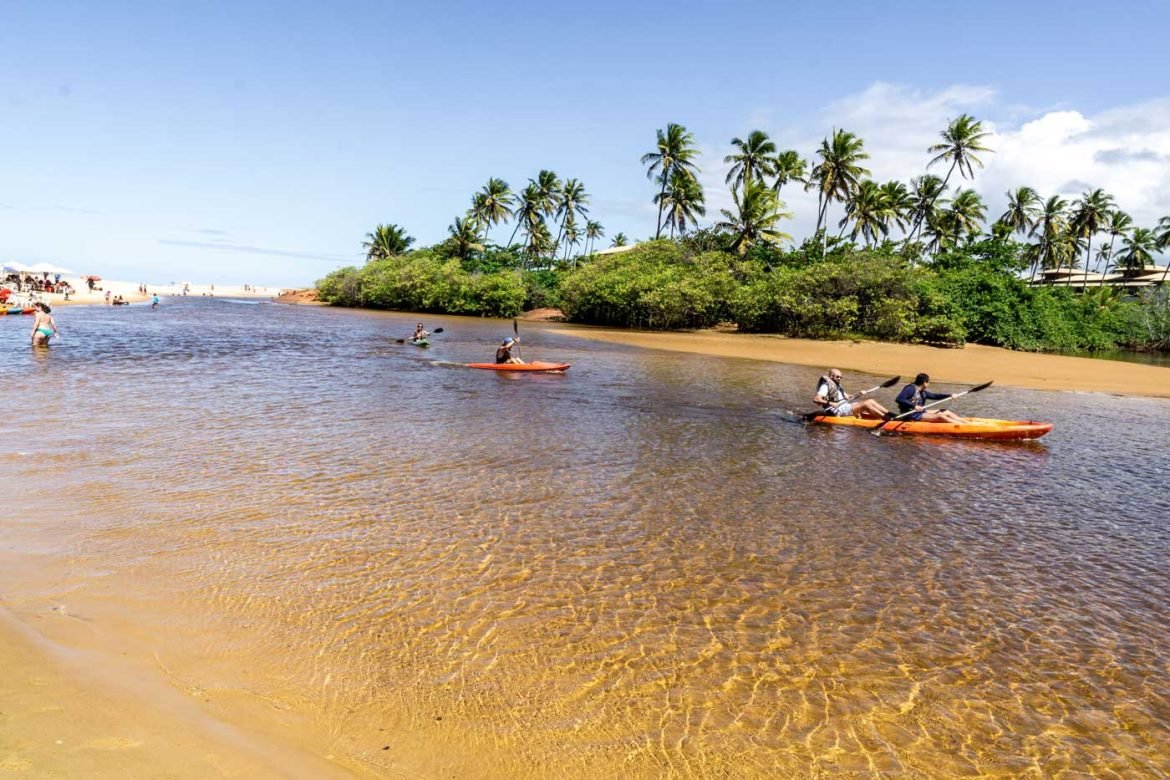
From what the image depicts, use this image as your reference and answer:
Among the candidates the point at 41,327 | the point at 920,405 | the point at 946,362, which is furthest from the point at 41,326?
the point at 946,362

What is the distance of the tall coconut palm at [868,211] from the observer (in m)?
56.3

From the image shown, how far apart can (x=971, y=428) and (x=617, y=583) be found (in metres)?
11.8

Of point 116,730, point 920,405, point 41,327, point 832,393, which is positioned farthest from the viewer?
point 41,327

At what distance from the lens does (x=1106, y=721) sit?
4.87 m

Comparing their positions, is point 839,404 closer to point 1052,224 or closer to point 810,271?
point 810,271

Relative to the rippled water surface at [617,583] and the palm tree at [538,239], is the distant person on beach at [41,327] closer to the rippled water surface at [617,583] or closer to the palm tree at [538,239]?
the rippled water surface at [617,583]

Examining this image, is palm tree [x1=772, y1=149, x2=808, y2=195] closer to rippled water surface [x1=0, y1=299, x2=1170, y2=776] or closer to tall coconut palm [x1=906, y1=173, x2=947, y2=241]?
tall coconut palm [x1=906, y1=173, x2=947, y2=241]

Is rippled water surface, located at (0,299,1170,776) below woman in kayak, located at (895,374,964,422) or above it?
below

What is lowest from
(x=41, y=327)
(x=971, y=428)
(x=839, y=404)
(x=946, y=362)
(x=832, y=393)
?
(x=971, y=428)

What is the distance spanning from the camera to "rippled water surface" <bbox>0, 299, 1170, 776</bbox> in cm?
445

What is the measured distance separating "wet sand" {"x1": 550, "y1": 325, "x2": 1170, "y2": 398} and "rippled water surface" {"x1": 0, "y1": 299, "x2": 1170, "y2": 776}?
1637 cm

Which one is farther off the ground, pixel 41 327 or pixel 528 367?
pixel 41 327

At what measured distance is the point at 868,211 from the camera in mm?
57125

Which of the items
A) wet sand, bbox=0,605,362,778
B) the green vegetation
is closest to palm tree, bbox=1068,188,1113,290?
the green vegetation
